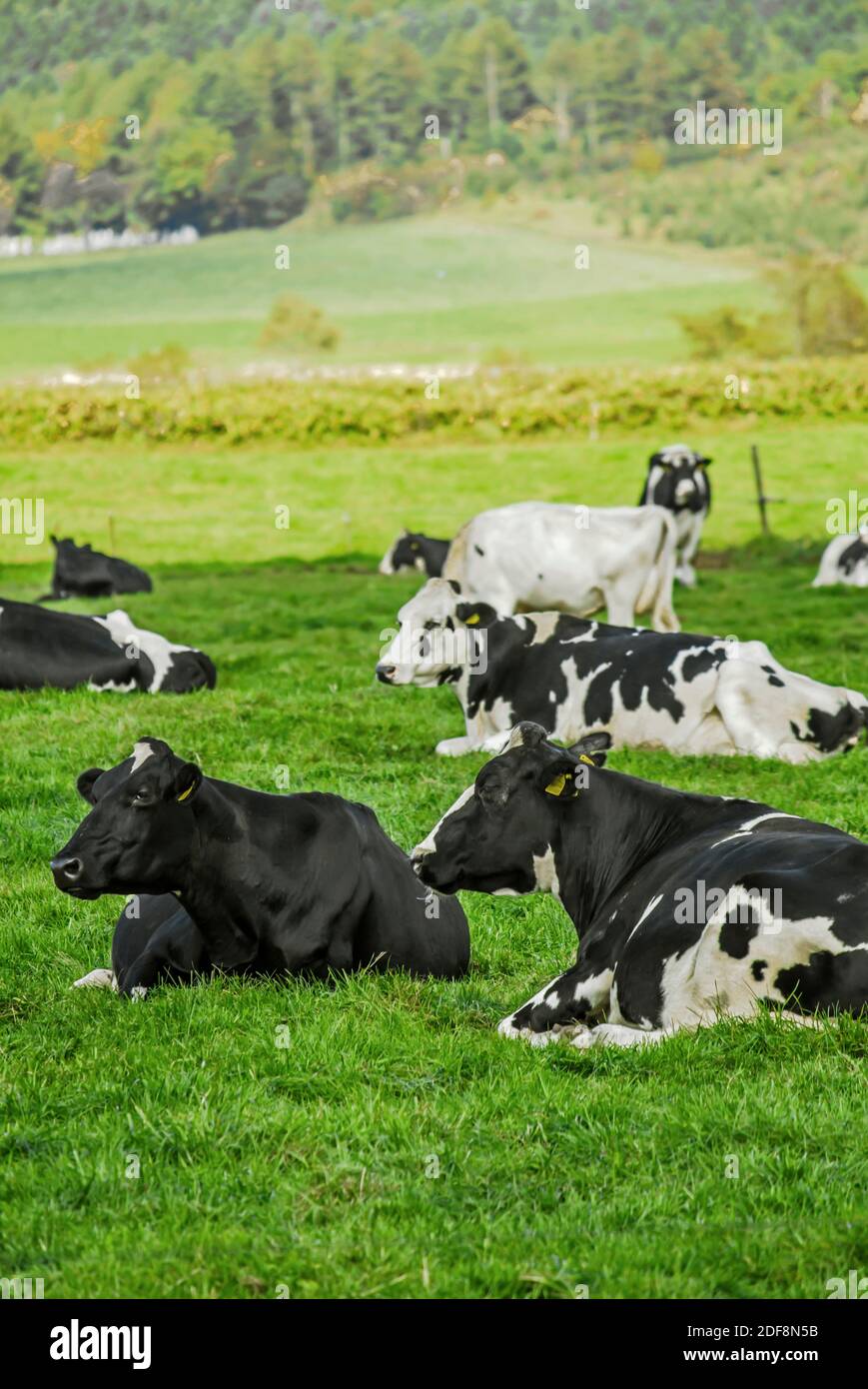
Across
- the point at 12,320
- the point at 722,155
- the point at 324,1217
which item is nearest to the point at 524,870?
the point at 324,1217

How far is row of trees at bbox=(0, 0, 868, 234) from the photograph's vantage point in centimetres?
12656

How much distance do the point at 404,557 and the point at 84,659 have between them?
1191cm

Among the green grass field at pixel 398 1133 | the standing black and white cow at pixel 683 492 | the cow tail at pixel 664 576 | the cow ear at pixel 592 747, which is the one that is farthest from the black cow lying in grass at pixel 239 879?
the standing black and white cow at pixel 683 492

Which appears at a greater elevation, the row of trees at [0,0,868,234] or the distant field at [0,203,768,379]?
the row of trees at [0,0,868,234]

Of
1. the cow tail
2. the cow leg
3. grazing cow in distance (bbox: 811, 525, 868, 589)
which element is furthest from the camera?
grazing cow in distance (bbox: 811, 525, 868, 589)

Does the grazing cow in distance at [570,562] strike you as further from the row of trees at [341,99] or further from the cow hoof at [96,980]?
the row of trees at [341,99]

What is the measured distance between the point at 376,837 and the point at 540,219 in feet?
375

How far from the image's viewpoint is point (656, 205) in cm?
11644

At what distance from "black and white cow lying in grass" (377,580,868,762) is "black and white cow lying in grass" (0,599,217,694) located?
9.85ft

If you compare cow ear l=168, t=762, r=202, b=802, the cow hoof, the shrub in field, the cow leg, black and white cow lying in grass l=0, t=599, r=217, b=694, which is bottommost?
the cow hoof

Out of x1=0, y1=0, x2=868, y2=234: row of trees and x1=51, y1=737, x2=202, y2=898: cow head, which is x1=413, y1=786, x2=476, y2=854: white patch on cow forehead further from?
A: x1=0, y1=0, x2=868, y2=234: row of trees

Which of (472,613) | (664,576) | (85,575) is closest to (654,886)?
(472,613)

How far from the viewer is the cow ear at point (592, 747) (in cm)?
738

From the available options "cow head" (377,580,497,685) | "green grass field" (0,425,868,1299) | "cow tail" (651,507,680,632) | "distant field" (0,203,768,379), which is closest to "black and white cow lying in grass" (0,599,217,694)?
"cow head" (377,580,497,685)
